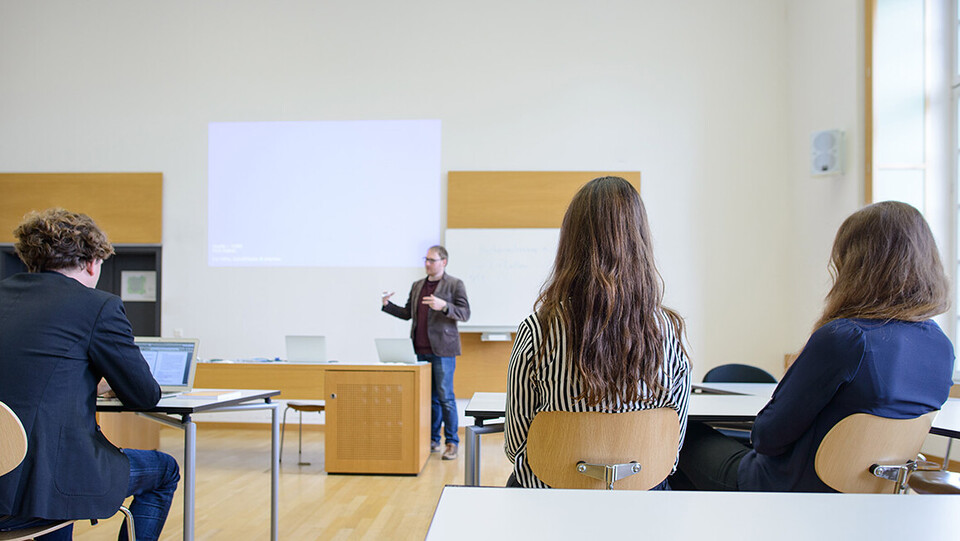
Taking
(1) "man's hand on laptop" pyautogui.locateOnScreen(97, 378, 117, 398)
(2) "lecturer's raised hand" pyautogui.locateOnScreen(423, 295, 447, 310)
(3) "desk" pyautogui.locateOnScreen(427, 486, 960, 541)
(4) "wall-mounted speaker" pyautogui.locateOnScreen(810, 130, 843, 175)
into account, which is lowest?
(1) "man's hand on laptop" pyautogui.locateOnScreen(97, 378, 117, 398)

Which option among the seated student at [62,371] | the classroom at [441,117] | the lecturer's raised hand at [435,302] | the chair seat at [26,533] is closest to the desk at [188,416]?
the seated student at [62,371]

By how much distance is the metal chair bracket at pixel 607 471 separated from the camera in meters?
1.52

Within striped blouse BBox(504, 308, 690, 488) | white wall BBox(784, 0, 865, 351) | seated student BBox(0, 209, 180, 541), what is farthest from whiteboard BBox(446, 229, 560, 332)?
striped blouse BBox(504, 308, 690, 488)

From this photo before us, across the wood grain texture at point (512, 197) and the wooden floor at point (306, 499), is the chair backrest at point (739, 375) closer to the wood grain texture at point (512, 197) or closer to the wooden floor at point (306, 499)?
the wooden floor at point (306, 499)

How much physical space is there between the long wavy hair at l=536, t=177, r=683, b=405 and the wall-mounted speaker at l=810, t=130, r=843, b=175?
4145mm

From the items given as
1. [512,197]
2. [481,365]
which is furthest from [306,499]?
[512,197]

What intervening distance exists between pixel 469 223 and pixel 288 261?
168 cm

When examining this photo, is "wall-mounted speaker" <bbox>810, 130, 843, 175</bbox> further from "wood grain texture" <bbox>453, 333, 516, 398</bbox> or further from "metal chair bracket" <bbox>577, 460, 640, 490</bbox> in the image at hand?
"metal chair bracket" <bbox>577, 460, 640, 490</bbox>

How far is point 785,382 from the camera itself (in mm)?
1706

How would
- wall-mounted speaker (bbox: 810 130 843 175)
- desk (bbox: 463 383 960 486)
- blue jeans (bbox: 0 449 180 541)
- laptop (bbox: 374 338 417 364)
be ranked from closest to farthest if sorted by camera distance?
desk (bbox: 463 383 960 486) → blue jeans (bbox: 0 449 180 541) → laptop (bbox: 374 338 417 364) → wall-mounted speaker (bbox: 810 130 843 175)

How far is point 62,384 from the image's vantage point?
182 centimetres

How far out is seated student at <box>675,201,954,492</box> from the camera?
162 cm

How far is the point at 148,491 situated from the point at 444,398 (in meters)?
2.73

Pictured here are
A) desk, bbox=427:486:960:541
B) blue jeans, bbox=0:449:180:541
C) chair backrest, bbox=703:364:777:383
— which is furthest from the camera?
chair backrest, bbox=703:364:777:383
